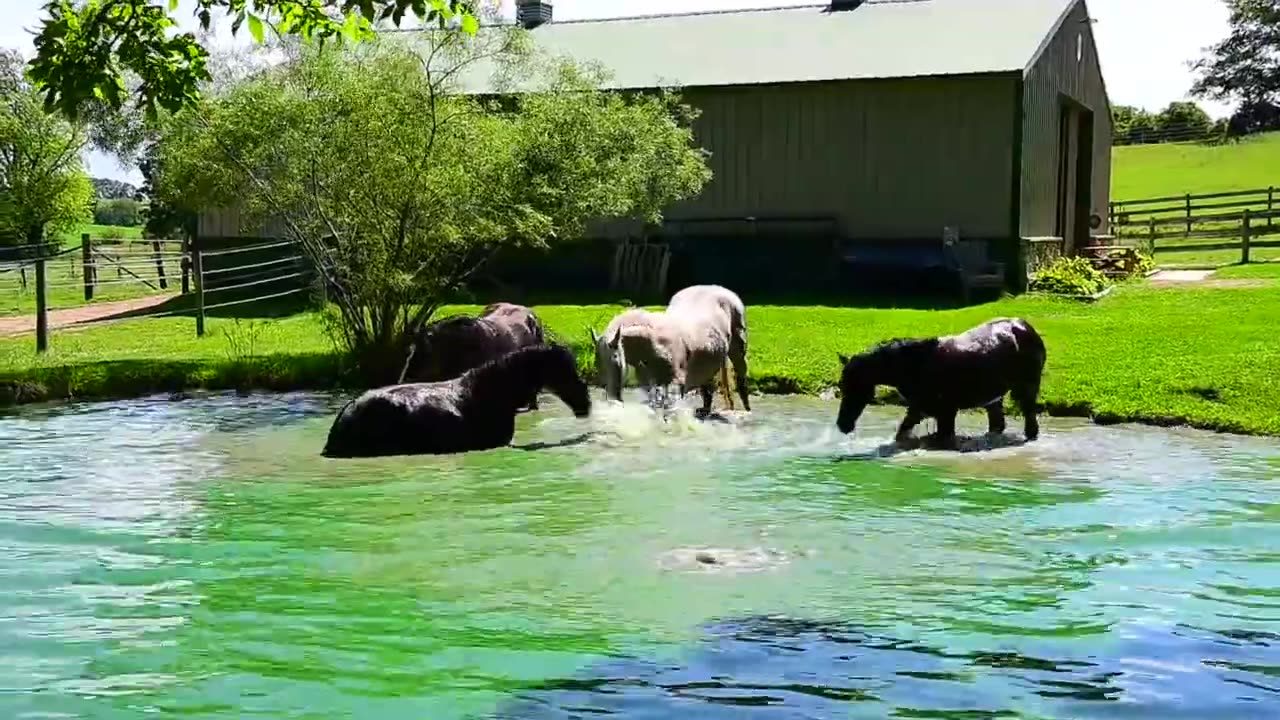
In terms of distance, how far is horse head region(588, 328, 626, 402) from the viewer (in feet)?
39.8

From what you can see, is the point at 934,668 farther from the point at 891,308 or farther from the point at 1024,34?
the point at 1024,34

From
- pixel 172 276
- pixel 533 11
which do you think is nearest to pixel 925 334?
pixel 533 11

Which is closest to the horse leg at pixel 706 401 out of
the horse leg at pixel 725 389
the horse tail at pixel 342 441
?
the horse leg at pixel 725 389

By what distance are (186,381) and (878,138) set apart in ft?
48.3

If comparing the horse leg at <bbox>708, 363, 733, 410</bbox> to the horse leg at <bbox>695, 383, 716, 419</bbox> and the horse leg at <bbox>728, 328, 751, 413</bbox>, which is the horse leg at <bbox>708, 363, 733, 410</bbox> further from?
the horse leg at <bbox>695, 383, 716, 419</bbox>

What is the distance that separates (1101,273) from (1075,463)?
676 inches

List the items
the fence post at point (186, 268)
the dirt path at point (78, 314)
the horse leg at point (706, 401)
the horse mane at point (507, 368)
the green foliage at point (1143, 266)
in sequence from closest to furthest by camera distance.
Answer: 1. the horse mane at point (507, 368)
2. the horse leg at point (706, 401)
3. the dirt path at point (78, 314)
4. the green foliage at point (1143, 266)
5. the fence post at point (186, 268)

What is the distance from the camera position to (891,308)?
22656 millimetres

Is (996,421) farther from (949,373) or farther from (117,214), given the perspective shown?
(117,214)

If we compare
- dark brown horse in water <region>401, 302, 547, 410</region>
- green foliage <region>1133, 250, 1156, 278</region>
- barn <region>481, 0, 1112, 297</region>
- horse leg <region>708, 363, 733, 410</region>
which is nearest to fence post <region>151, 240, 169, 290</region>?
barn <region>481, 0, 1112, 297</region>

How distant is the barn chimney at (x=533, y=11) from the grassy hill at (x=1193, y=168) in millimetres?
30467

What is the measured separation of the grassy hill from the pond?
4878cm

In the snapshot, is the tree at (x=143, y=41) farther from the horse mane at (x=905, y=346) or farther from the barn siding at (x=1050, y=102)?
the barn siding at (x=1050, y=102)

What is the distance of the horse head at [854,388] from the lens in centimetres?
1169
